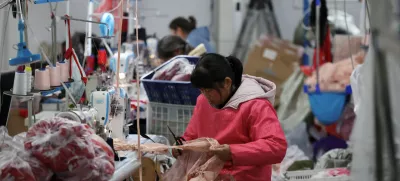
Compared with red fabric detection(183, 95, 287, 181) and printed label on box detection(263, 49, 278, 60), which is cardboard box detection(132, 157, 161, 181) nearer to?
red fabric detection(183, 95, 287, 181)

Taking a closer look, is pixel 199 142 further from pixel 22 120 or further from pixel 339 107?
pixel 339 107

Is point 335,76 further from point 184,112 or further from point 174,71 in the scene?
point 184,112

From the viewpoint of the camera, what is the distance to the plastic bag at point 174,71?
425cm

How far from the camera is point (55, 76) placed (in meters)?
2.95

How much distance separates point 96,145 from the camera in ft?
7.11

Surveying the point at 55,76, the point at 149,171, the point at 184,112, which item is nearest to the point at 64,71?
the point at 55,76

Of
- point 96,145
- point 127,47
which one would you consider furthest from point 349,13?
point 96,145

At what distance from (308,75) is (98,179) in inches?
184

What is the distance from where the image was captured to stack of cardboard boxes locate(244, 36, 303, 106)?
769cm

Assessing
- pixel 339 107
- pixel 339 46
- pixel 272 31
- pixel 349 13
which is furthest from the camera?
pixel 272 31

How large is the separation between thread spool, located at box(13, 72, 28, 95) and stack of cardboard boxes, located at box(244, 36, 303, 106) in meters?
5.18

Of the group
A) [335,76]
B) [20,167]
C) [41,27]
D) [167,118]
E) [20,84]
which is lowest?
[167,118]

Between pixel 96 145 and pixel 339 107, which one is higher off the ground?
pixel 96 145

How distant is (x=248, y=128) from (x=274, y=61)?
4.99m
